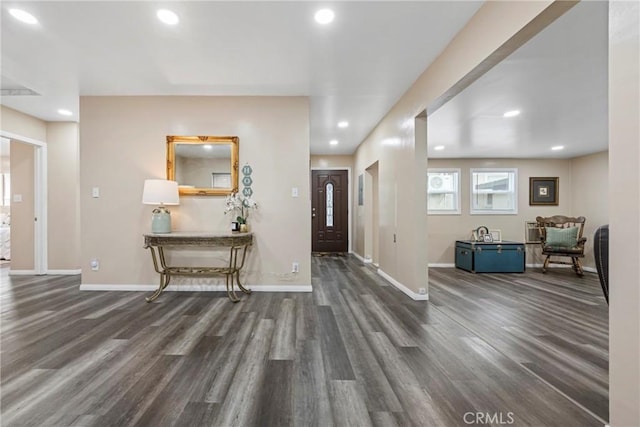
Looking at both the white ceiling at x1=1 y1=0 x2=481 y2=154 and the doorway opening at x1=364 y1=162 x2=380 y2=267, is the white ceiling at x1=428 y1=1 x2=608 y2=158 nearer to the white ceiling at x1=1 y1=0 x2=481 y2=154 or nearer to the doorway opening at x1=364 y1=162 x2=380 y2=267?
the white ceiling at x1=1 y1=0 x2=481 y2=154

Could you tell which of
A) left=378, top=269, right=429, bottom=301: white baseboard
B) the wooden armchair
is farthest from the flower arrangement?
the wooden armchair

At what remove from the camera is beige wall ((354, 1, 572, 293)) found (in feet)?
5.88

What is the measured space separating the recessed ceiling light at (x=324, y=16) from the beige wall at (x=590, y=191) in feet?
20.2

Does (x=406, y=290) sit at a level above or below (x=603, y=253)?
below

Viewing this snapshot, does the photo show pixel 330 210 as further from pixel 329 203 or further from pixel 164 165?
pixel 164 165

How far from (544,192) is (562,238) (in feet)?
4.28

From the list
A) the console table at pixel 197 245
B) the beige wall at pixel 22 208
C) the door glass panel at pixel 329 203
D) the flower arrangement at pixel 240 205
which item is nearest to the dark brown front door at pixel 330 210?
the door glass panel at pixel 329 203

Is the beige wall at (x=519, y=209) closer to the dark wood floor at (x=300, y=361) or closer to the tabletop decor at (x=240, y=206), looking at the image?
the dark wood floor at (x=300, y=361)

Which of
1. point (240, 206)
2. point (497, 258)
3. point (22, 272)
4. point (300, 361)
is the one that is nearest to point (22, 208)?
point (22, 272)

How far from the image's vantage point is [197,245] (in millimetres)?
3424

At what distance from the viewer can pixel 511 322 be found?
275 cm

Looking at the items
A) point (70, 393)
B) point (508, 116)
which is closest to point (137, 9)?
point (70, 393)

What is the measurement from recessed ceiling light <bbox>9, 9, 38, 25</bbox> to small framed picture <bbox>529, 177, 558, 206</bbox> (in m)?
7.95

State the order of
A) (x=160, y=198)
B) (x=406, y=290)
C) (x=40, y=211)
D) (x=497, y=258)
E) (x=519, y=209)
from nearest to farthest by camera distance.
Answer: (x=160, y=198) < (x=406, y=290) < (x=40, y=211) < (x=497, y=258) < (x=519, y=209)
